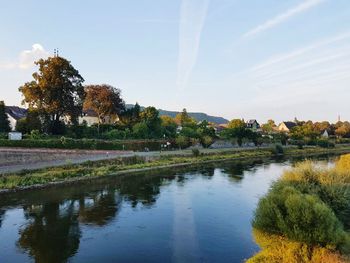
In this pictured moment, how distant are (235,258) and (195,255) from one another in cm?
173

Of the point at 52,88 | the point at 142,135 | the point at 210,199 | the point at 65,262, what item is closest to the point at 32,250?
the point at 65,262

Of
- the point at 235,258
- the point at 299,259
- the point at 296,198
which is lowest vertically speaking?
the point at 235,258

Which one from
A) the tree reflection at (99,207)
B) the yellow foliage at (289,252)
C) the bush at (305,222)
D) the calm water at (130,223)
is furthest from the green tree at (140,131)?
the bush at (305,222)

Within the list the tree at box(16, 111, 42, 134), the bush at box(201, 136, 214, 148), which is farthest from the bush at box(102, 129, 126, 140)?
the bush at box(201, 136, 214, 148)

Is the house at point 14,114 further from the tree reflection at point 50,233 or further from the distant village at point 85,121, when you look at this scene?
the tree reflection at point 50,233

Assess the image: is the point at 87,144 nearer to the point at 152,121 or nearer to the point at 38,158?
the point at 38,158

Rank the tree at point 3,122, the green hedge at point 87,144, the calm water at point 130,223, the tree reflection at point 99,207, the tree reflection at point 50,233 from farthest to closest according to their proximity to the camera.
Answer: the tree at point 3,122
the green hedge at point 87,144
the tree reflection at point 99,207
the calm water at point 130,223
the tree reflection at point 50,233

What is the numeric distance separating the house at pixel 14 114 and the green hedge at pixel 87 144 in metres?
19.3

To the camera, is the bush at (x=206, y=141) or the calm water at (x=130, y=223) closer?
the calm water at (x=130, y=223)

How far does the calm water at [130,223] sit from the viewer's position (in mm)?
16797

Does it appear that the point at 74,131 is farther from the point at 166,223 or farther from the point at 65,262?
the point at 65,262

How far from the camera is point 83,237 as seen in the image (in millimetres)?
18766

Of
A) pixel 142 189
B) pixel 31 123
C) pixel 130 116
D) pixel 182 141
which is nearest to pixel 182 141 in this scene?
pixel 182 141

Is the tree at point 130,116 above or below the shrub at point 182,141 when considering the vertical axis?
above
